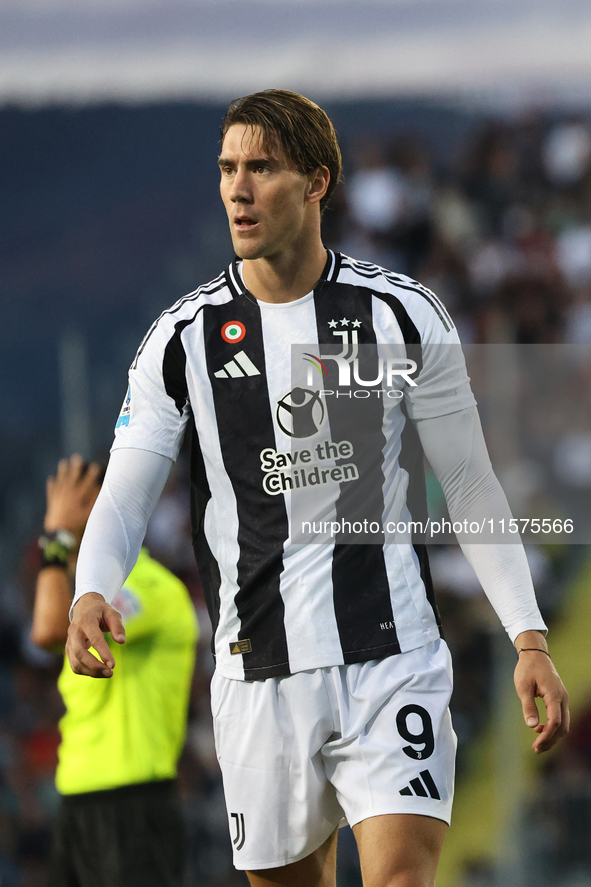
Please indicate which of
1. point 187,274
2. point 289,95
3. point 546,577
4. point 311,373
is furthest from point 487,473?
point 187,274

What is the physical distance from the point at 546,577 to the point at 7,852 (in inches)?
134

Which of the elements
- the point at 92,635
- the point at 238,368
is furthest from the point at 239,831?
the point at 238,368

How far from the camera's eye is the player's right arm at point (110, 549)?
2.08 m

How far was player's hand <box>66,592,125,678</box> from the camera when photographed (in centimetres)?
205

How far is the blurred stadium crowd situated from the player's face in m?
3.81

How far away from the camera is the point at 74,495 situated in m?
3.75

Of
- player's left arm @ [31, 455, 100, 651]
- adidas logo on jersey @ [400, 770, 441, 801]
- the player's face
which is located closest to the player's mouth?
the player's face

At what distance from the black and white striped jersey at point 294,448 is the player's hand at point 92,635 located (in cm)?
42

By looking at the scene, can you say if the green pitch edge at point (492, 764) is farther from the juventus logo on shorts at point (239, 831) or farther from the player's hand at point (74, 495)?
the juventus logo on shorts at point (239, 831)

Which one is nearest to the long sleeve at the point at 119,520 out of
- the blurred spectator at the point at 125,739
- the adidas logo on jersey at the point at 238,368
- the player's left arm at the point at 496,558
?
the adidas logo on jersey at the point at 238,368

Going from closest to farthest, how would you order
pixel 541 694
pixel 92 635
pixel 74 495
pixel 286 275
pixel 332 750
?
pixel 92 635 → pixel 541 694 → pixel 332 750 → pixel 286 275 → pixel 74 495

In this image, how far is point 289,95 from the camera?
8.38 ft

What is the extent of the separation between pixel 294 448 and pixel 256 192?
577 millimetres

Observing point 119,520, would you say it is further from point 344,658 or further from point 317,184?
point 317,184
